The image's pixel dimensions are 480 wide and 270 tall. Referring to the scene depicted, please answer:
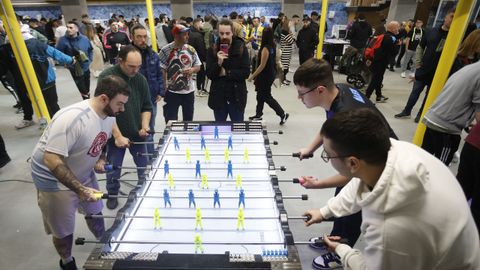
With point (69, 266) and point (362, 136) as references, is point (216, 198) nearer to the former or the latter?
point (362, 136)

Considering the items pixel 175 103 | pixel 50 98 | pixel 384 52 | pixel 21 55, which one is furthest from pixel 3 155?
pixel 384 52

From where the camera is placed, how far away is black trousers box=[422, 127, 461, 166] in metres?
2.90

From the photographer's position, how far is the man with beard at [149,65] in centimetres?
322

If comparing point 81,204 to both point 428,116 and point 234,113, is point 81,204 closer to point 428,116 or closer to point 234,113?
point 234,113

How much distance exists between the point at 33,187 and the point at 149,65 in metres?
1.98

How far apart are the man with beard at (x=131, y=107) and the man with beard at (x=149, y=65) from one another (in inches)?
16.9

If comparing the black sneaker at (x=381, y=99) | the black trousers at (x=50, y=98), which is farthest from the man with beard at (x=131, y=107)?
the black sneaker at (x=381, y=99)

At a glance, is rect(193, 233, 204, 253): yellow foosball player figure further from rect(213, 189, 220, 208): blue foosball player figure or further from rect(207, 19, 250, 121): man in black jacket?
rect(207, 19, 250, 121): man in black jacket

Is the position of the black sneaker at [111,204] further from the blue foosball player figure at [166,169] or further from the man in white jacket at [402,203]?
the man in white jacket at [402,203]

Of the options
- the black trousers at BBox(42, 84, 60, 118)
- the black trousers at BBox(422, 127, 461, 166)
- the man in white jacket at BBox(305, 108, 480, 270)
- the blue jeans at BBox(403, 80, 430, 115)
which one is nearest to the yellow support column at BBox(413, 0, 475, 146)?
the black trousers at BBox(422, 127, 461, 166)

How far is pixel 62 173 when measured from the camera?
177 centimetres

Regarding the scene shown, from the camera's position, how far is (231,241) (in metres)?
1.58

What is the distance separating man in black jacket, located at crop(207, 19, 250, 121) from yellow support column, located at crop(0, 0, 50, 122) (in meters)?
2.64

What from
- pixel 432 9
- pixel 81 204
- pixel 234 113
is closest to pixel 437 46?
pixel 234 113
